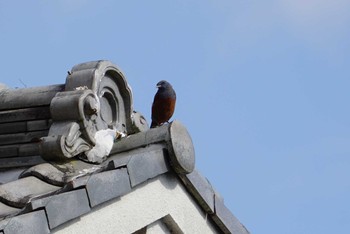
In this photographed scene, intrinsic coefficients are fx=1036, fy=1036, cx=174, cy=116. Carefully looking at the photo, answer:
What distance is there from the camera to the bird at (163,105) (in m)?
7.69

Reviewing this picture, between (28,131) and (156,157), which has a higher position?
(28,131)

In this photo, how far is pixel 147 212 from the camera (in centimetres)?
591

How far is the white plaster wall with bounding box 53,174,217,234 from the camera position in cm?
538

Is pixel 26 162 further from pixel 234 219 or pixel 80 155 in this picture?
pixel 234 219

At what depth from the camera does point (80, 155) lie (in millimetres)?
6141

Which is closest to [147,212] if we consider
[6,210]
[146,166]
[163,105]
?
[146,166]

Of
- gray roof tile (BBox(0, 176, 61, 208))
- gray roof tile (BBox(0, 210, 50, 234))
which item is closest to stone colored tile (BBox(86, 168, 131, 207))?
gray roof tile (BBox(0, 176, 61, 208))

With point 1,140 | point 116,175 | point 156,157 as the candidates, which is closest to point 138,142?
point 156,157

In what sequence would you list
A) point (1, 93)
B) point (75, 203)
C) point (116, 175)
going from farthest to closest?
point (1, 93)
point (116, 175)
point (75, 203)

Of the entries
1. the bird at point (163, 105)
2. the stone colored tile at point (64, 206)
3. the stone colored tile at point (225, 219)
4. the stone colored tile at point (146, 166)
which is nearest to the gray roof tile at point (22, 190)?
the stone colored tile at point (64, 206)

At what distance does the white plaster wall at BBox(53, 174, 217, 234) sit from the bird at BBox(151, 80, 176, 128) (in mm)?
1385

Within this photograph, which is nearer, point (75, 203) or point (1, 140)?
point (75, 203)

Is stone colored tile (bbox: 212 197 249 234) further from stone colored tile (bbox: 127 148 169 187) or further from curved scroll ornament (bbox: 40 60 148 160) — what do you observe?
curved scroll ornament (bbox: 40 60 148 160)

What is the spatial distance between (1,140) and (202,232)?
148 centimetres
